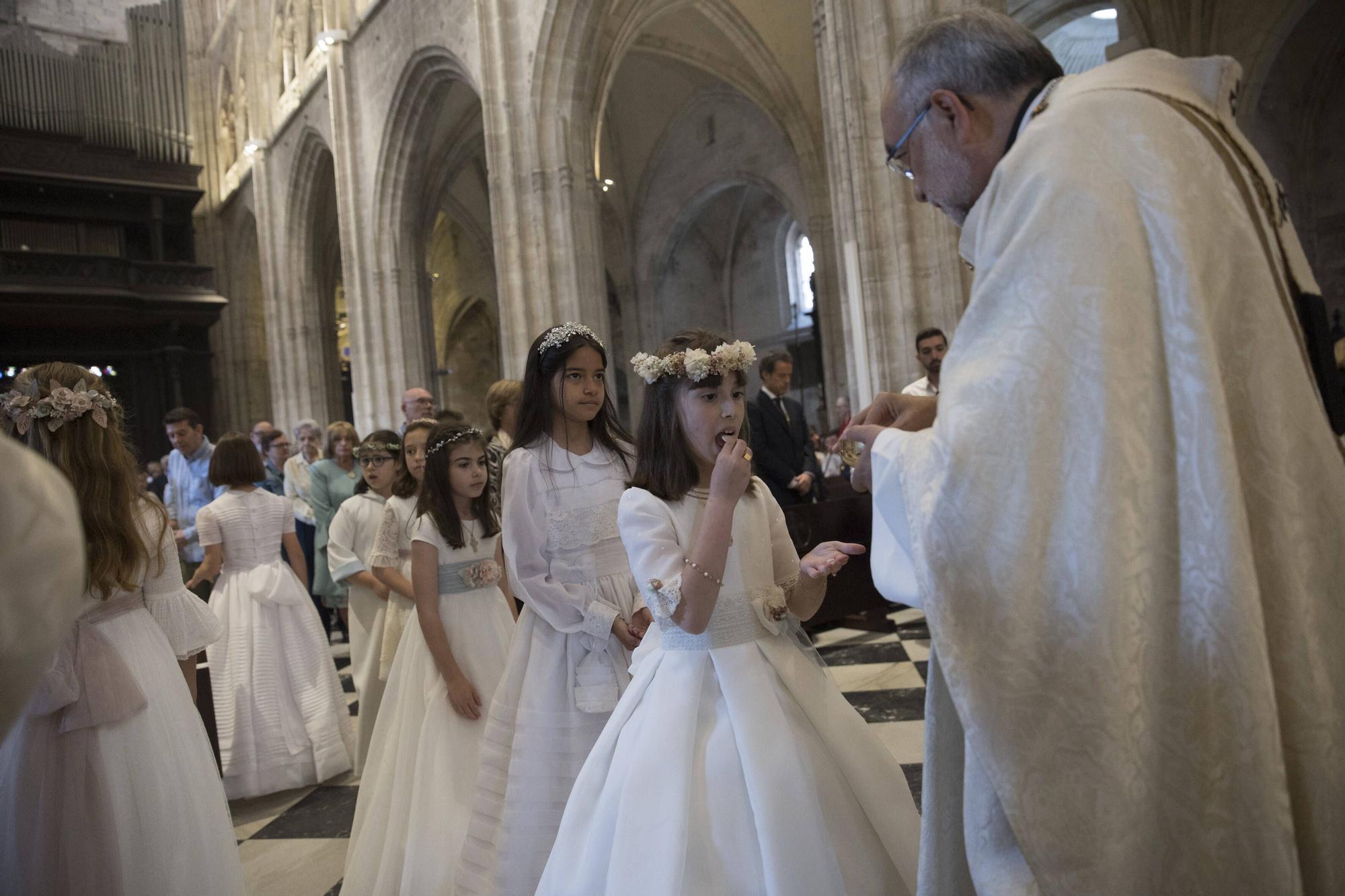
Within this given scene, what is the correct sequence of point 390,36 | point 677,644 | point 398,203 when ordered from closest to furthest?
point 677,644 → point 390,36 → point 398,203

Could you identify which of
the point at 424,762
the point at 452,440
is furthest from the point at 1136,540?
the point at 452,440

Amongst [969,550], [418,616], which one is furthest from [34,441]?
[969,550]

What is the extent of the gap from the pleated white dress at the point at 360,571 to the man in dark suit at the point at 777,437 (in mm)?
2286

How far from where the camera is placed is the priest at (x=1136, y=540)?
40.5 inches

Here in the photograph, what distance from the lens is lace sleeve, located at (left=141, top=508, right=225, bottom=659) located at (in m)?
2.34

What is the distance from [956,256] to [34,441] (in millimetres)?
5938

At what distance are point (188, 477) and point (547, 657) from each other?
18.9 feet

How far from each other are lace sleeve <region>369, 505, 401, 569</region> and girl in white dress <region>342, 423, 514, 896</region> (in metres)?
0.50

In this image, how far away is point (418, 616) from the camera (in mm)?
2666

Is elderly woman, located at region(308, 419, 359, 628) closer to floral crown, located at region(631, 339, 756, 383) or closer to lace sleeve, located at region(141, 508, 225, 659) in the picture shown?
lace sleeve, located at region(141, 508, 225, 659)

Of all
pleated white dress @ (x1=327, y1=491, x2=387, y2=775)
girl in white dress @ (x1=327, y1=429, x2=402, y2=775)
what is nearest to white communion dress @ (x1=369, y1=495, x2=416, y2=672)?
girl in white dress @ (x1=327, y1=429, x2=402, y2=775)

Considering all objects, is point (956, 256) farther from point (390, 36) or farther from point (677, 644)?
point (390, 36)

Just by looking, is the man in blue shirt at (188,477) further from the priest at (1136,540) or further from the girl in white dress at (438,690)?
the priest at (1136,540)

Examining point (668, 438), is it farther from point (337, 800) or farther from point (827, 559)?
point (337, 800)
